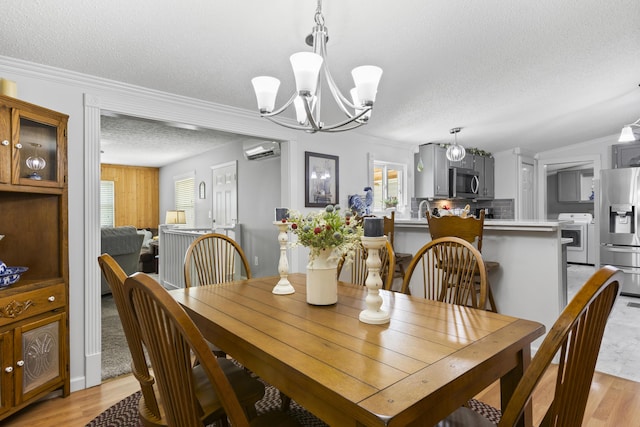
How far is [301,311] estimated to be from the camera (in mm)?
1467

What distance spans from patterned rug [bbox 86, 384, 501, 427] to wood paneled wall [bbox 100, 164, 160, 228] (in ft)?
21.5

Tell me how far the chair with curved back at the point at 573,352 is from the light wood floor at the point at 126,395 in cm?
147

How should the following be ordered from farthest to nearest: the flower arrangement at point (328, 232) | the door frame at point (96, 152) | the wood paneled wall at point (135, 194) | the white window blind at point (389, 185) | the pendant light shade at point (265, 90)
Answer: the wood paneled wall at point (135, 194), the white window blind at point (389, 185), the door frame at point (96, 152), the pendant light shade at point (265, 90), the flower arrangement at point (328, 232)

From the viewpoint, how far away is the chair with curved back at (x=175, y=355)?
77 centimetres

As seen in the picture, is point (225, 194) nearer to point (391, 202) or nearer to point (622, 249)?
point (391, 202)

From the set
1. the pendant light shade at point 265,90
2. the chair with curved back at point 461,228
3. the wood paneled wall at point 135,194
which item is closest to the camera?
the pendant light shade at point 265,90

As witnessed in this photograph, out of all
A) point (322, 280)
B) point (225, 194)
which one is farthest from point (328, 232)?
point (225, 194)

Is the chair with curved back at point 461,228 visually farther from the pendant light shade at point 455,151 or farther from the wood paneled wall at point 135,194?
the wood paneled wall at point 135,194

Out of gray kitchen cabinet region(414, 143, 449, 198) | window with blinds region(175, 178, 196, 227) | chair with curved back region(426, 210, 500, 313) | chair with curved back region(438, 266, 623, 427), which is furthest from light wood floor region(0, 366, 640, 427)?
window with blinds region(175, 178, 196, 227)

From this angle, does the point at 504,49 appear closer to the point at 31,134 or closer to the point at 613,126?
the point at 31,134

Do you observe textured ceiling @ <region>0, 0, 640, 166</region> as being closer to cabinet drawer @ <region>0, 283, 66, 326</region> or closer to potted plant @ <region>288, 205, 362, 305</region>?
→ potted plant @ <region>288, 205, 362, 305</region>

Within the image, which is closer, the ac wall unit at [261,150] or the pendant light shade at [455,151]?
the pendant light shade at [455,151]

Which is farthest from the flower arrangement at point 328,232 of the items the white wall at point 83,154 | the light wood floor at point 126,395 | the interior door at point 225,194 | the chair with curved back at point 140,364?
the interior door at point 225,194

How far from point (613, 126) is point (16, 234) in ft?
24.2
